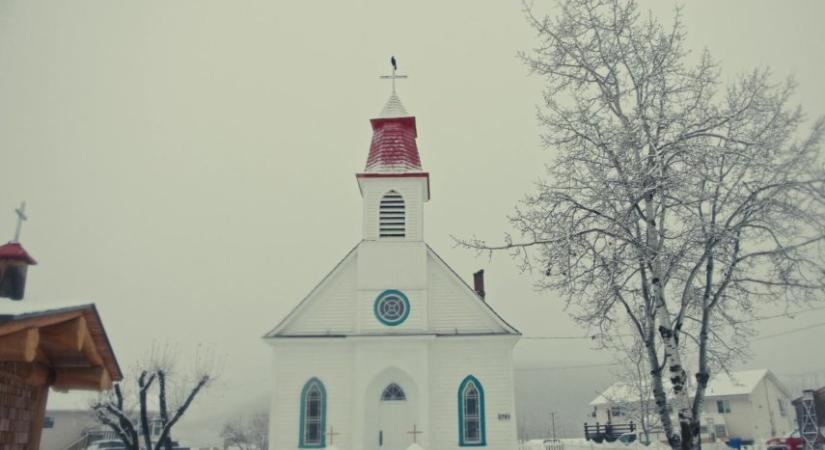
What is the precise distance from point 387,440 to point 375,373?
2329 mm

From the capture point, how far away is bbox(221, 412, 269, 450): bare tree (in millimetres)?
64062

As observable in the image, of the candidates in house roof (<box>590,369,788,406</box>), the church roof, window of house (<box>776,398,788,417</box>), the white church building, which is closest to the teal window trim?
the white church building

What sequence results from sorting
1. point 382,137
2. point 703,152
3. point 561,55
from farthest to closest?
point 382,137 → point 561,55 → point 703,152

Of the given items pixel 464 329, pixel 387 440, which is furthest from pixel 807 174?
pixel 387 440

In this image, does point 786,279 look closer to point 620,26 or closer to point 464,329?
point 620,26

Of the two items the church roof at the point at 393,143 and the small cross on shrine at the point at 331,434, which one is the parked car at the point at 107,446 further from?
the church roof at the point at 393,143

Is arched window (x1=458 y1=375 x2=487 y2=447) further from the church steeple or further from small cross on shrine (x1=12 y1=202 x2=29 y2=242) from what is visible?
small cross on shrine (x1=12 y1=202 x2=29 y2=242)

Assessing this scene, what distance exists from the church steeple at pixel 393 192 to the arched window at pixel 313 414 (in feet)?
19.1

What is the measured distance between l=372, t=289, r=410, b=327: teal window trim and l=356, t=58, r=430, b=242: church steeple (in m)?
2.06

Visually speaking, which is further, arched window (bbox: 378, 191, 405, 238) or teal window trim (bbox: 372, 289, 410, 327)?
arched window (bbox: 378, 191, 405, 238)

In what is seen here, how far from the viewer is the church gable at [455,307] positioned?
817 inches

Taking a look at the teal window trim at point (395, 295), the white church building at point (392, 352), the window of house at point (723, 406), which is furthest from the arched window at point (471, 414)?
the window of house at point (723, 406)

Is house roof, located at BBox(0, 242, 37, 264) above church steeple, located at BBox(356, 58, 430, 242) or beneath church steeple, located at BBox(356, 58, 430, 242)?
beneath

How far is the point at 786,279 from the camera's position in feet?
27.9
